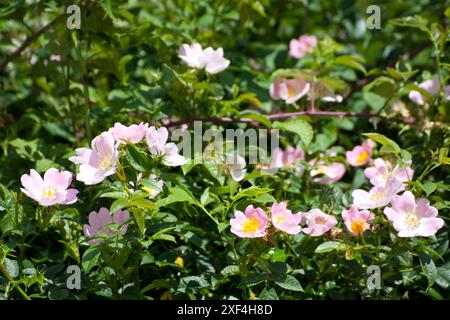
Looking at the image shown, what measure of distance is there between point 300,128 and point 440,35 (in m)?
0.51

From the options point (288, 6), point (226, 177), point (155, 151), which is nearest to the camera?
point (155, 151)

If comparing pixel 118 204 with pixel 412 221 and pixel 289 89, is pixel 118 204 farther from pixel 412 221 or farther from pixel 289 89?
pixel 289 89

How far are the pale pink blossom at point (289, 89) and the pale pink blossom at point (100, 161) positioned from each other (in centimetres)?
76

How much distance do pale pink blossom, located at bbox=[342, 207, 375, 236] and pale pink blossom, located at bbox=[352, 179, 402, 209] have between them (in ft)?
0.13

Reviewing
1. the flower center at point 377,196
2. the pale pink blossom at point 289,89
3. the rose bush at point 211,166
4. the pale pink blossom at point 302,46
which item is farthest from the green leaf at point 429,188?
the pale pink blossom at point 302,46

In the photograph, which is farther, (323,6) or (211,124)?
(323,6)

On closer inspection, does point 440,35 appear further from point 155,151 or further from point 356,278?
point 155,151

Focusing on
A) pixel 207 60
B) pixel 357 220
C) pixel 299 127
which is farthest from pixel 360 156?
pixel 207 60

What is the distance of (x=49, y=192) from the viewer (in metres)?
1.68

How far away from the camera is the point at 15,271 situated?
1.70 meters

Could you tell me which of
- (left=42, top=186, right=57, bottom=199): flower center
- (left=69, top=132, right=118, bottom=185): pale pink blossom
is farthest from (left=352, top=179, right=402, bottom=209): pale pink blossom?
(left=42, top=186, right=57, bottom=199): flower center

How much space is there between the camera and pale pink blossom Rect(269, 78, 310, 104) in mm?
2219

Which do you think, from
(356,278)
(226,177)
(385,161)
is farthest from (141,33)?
(356,278)
